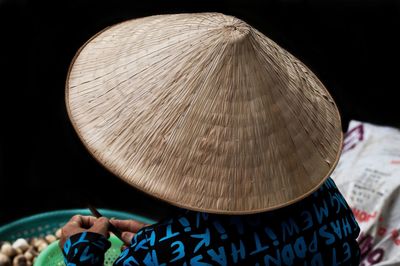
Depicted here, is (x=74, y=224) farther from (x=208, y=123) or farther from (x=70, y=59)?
(x=70, y=59)

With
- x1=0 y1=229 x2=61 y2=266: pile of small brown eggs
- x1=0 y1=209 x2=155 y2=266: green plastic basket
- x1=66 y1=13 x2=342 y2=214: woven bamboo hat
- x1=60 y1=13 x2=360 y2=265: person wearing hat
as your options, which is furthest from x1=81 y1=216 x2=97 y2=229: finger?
x1=0 y1=229 x2=61 y2=266: pile of small brown eggs

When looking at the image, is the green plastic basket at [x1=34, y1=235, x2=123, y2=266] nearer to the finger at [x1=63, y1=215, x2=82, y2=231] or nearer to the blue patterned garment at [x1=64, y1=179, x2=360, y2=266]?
the finger at [x1=63, y1=215, x2=82, y2=231]

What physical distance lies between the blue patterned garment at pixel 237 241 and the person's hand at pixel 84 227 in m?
0.09

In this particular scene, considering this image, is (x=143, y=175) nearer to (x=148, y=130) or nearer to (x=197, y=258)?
(x=148, y=130)

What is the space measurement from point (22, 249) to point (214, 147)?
1382 mm

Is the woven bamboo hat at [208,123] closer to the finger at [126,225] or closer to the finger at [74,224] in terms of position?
the finger at [74,224]

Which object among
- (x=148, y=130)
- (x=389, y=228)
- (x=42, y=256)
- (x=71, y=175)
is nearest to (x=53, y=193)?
(x=71, y=175)

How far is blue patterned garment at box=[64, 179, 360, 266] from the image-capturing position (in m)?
1.31

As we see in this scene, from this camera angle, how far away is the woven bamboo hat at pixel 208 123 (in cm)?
129

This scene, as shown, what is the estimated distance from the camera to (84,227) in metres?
1.65

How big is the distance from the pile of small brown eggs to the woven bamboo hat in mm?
1121

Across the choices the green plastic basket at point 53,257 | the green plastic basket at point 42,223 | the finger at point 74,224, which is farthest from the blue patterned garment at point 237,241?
the green plastic basket at point 42,223

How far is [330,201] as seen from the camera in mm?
1467

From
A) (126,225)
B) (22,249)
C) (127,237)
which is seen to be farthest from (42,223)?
(127,237)
